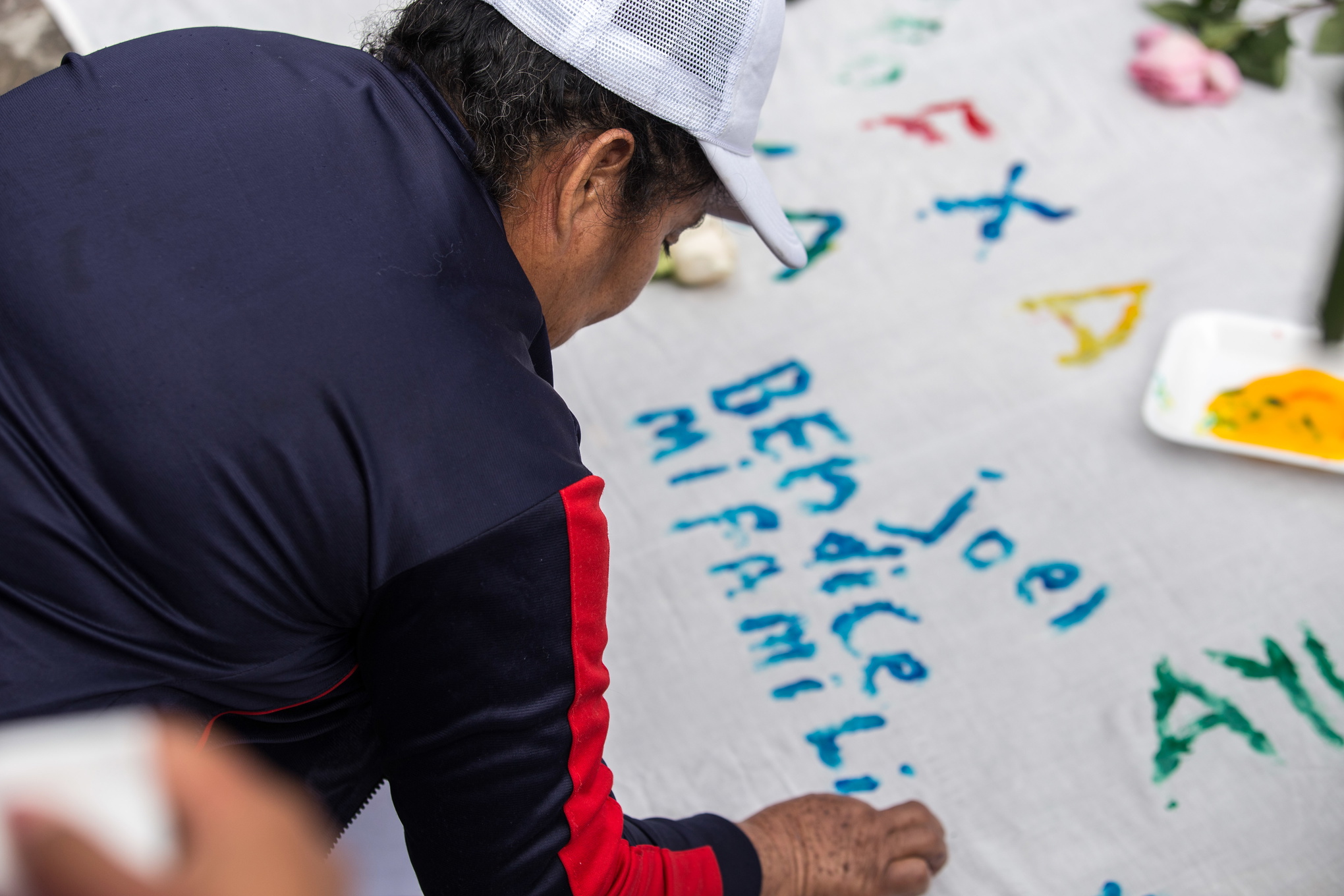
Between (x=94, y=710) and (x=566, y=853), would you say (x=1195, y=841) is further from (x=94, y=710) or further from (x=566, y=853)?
(x=94, y=710)

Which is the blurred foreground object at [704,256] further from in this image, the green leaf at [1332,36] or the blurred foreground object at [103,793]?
the blurred foreground object at [103,793]

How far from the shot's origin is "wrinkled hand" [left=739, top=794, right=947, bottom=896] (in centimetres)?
100

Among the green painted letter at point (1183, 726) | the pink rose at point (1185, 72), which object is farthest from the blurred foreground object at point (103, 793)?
the pink rose at point (1185, 72)

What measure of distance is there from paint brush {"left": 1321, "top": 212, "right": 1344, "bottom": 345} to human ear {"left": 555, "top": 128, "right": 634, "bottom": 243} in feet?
2.47

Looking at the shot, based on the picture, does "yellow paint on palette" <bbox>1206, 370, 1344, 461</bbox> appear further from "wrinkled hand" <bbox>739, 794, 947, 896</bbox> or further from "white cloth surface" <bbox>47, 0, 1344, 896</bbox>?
"wrinkled hand" <bbox>739, 794, 947, 896</bbox>

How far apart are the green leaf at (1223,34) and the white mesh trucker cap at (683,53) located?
133 centimetres

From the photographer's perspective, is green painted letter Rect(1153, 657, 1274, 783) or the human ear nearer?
the human ear

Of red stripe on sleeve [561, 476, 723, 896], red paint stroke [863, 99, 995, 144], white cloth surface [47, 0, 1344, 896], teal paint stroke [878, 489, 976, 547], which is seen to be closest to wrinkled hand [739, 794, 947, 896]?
white cloth surface [47, 0, 1344, 896]

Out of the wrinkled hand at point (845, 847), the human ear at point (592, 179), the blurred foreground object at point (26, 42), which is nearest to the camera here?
the human ear at point (592, 179)

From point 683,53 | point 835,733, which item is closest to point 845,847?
point 835,733

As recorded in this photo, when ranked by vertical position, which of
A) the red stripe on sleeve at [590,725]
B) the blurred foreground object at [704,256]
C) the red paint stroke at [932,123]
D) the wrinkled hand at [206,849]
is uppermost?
the wrinkled hand at [206,849]

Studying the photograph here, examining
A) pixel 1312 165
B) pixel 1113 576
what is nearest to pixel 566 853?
pixel 1113 576

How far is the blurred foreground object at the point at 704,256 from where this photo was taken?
1582 millimetres

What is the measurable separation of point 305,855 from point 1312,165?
1.81 metres
